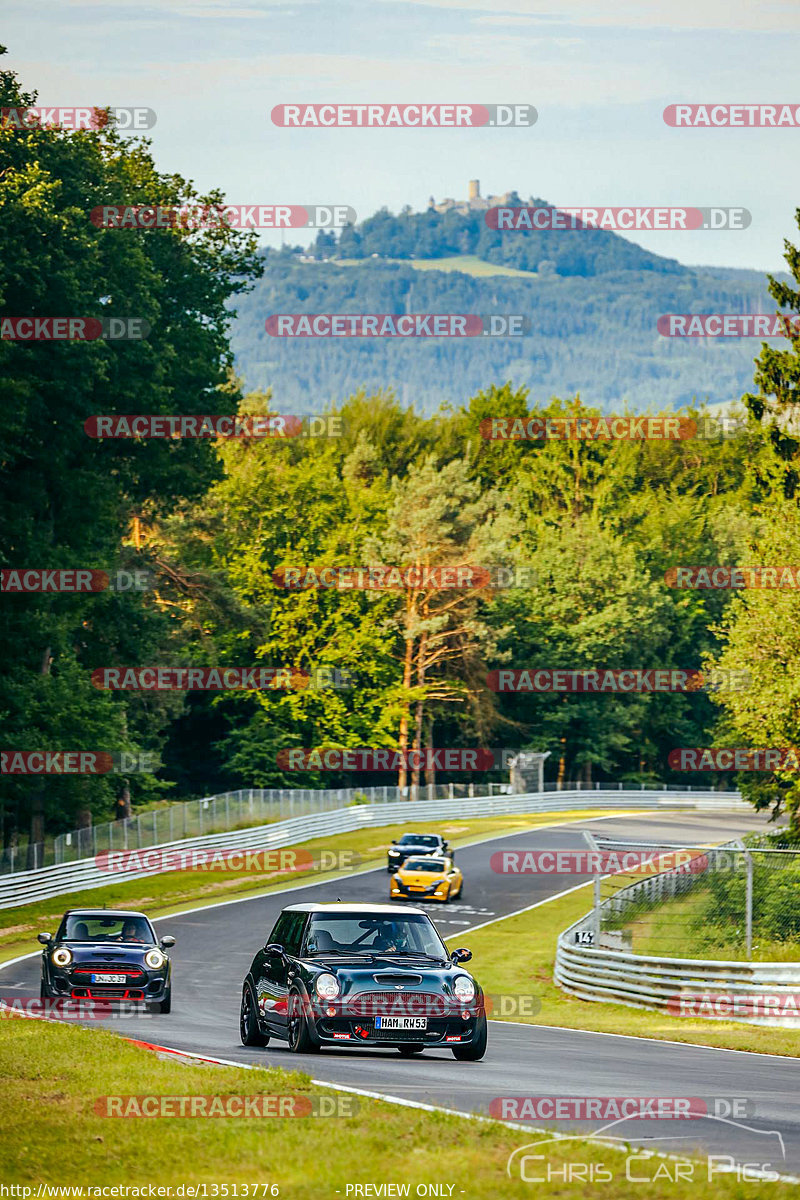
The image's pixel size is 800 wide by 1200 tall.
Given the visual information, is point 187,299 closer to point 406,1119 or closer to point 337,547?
point 337,547

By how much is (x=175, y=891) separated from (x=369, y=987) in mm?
31701

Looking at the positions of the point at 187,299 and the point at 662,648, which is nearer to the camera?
the point at 187,299

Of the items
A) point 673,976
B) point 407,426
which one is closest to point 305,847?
point 673,976

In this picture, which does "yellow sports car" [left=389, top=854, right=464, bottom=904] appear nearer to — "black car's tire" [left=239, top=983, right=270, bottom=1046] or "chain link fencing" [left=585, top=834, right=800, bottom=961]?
"chain link fencing" [left=585, top=834, right=800, bottom=961]

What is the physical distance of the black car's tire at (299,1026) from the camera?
15.3 meters

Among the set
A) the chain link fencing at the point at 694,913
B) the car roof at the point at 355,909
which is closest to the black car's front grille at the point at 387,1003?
the car roof at the point at 355,909

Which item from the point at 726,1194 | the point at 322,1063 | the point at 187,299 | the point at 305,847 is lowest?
the point at 305,847

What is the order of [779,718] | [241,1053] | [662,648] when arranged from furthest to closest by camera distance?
1. [662,648]
2. [779,718]
3. [241,1053]

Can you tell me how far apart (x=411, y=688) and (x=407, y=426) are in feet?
112

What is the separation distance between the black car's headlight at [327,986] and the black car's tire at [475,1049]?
1345mm

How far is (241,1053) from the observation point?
52.4ft

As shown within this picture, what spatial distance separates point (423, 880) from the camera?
4306 centimetres

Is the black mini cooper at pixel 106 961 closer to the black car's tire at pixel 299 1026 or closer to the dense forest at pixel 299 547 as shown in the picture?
the black car's tire at pixel 299 1026

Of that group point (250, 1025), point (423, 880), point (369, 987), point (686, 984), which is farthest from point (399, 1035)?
point (423, 880)
